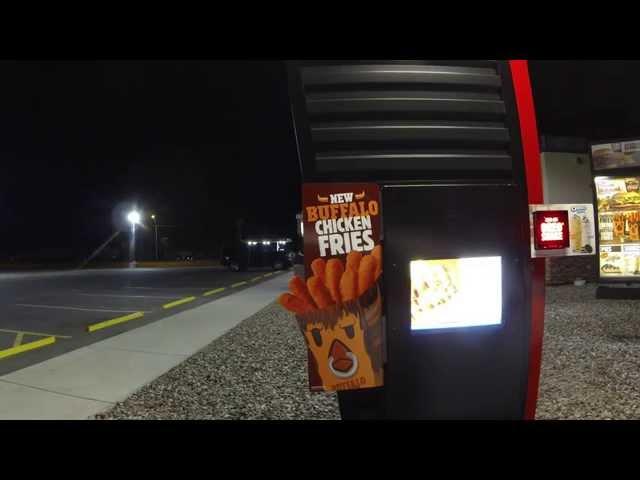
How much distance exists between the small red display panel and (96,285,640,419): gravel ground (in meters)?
1.85

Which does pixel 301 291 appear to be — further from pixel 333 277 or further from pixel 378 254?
pixel 378 254

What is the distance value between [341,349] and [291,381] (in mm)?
2408

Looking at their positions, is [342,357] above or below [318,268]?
below

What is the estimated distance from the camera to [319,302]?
2061 mm

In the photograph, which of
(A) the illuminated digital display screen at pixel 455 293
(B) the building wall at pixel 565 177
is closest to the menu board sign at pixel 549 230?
(A) the illuminated digital display screen at pixel 455 293

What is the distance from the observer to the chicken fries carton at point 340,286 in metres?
2.06

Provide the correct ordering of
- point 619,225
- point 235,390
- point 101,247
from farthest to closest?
point 101,247 → point 619,225 → point 235,390

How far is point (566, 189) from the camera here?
12156mm

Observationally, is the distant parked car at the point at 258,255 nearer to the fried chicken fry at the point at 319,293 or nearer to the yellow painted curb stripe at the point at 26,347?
the yellow painted curb stripe at the point at 26,347

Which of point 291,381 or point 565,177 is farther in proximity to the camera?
point 565,177

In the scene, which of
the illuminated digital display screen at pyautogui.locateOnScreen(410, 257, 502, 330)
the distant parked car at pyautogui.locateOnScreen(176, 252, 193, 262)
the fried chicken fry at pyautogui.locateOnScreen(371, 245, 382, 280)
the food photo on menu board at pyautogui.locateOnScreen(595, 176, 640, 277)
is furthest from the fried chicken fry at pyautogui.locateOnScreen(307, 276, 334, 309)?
the distant parked car at pyautogui.locateOnScreen(176, 252, 193, 262)

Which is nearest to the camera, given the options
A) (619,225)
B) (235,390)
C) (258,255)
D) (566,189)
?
(235,390)

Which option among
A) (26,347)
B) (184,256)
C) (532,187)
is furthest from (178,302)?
(184,256)

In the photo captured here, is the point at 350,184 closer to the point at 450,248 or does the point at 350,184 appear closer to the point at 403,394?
the point at 450,248
